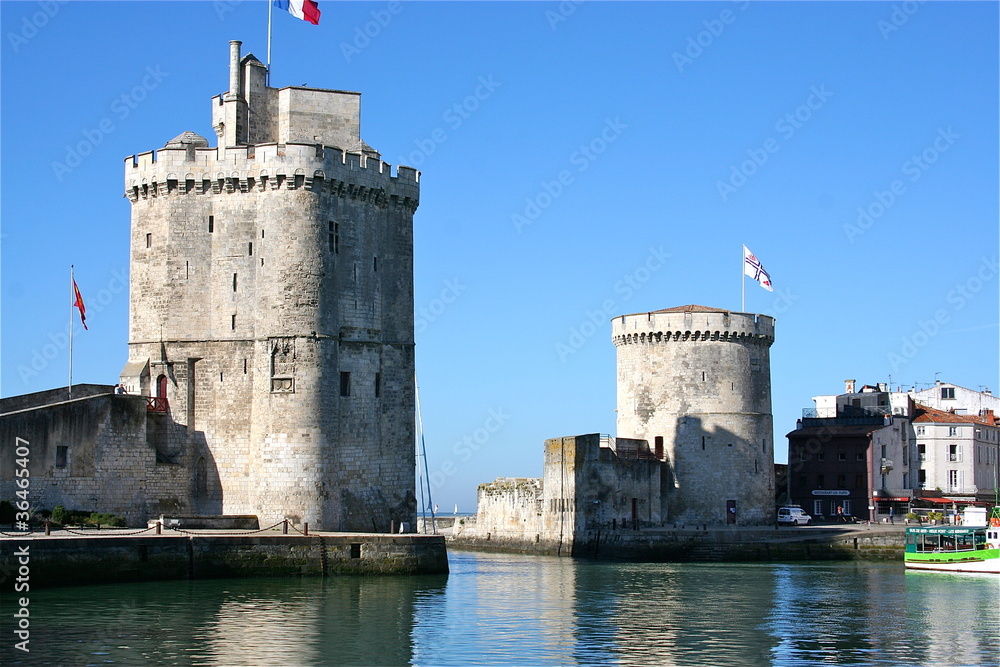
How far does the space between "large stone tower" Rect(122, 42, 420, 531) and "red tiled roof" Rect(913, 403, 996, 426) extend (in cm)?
3451

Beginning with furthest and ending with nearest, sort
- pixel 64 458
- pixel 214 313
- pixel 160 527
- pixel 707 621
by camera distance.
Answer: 1. pixel 214 313
2. pixel 64 458
3. pixel 160 527
4. pixel 707 621

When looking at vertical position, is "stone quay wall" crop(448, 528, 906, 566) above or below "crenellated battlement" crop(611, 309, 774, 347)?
below

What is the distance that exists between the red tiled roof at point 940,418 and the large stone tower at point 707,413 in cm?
1292

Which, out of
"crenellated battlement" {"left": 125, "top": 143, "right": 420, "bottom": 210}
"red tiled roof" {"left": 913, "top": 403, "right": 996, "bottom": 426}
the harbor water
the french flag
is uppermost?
the french flag

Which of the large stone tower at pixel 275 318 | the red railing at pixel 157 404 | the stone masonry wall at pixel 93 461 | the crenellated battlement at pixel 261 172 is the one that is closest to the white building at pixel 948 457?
the large stone tower at pixel 275 318

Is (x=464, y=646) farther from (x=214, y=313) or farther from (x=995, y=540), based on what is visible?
(x=995, y=540)

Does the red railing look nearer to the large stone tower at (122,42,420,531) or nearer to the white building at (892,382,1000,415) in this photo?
the large stone tower at (122,42,420,531)

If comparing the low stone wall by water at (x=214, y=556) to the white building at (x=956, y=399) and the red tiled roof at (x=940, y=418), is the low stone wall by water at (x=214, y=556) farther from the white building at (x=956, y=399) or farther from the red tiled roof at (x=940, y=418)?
the white building at (x=956, y=399)

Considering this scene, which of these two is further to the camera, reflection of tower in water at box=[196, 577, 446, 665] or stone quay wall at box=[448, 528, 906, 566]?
stone quay wall at box=[448, 528, 906, 566]

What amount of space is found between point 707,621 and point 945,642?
201 inches

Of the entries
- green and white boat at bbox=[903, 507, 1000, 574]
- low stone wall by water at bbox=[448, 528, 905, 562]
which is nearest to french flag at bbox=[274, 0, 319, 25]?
low stone wall by water at bbox=[448, 528, 905, 562]

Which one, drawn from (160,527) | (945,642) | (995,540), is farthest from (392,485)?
(995,540)

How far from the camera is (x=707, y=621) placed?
97.5ft

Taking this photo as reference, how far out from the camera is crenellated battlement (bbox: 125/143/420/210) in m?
39.6
